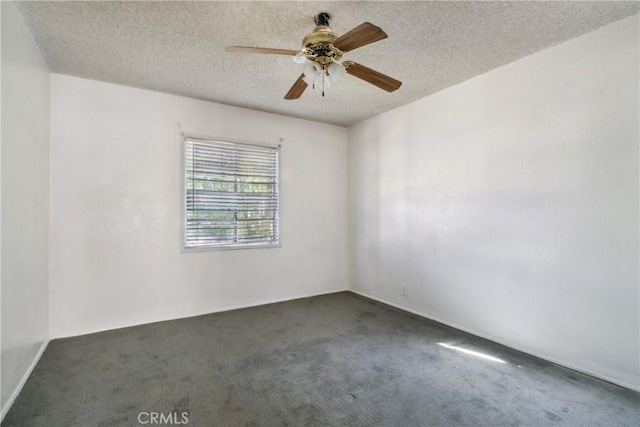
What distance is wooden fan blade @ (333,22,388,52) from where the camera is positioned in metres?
1.63

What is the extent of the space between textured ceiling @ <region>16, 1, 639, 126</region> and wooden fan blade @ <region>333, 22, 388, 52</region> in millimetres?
317

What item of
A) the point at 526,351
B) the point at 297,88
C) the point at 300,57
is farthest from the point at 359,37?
the point at 526,351

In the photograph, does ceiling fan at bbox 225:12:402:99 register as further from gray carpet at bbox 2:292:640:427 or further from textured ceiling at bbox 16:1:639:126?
gray carpet at bbox 2:292:640:427

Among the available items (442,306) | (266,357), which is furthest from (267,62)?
(442,306)

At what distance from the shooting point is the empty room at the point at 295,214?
6.50ft

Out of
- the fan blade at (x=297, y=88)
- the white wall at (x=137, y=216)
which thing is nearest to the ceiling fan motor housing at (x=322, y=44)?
the fan blade at (x=297, y=88)

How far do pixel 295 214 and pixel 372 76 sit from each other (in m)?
2.49

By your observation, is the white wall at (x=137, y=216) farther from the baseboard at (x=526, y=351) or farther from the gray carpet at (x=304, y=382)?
the baseboard at (x=526, y=351)

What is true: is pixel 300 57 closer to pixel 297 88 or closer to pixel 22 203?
pixel 297 88

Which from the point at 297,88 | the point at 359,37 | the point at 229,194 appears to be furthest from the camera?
the point at 229,194

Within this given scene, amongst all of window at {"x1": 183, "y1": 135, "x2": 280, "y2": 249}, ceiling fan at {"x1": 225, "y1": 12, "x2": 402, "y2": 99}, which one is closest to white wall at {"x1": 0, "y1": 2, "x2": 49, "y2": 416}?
window at {"x1": 183, "y1": 135, "x2": 280, "y2": 249}

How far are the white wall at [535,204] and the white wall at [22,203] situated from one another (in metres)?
3.57

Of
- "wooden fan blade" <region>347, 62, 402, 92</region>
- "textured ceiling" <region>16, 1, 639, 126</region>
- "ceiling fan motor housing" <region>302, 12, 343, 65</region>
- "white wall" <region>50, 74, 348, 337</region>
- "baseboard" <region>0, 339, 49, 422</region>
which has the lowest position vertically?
"baseboard" <region>0, 339, 49, 422</region>

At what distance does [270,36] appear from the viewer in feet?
7.54
